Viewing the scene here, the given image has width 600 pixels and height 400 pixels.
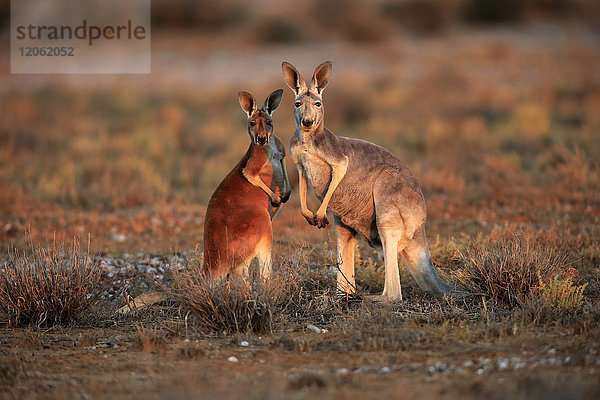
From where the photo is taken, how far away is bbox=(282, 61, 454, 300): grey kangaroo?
253 inches

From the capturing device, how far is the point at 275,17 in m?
33.5

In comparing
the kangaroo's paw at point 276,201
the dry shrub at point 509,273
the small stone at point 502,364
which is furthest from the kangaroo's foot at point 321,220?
the small stone at point 502,364

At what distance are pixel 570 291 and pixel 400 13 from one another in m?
31.3

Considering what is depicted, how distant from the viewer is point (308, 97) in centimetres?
646

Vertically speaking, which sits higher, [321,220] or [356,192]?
[356,192]

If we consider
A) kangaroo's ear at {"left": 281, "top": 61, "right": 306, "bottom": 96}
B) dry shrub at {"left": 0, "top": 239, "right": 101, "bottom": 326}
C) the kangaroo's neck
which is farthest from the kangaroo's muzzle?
dry shrub at {"left": 0, "top": 239, "right": 101, "bottom": 326}

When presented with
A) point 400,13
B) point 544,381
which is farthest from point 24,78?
point 544,381

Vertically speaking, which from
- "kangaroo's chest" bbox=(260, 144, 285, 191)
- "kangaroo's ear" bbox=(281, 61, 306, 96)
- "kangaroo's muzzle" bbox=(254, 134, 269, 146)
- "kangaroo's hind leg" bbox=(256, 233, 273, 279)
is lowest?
"kangaroo's hind leg" bbox=(256, 233, 273, 279)

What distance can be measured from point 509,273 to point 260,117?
9.22ft

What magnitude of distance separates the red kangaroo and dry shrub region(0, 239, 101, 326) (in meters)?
1.27

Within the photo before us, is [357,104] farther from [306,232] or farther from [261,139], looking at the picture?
[261,139]

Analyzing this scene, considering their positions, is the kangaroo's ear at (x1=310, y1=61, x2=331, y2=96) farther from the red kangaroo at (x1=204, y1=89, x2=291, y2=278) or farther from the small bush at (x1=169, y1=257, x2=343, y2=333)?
the small bush at (x1=169, y1=257, x2=343, y2=333)

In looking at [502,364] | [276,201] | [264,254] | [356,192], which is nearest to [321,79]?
[356,192]

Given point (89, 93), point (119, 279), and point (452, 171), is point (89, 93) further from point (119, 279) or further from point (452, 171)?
point (119, 279)
